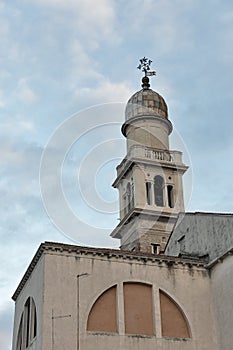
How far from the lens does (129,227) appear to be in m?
44.2

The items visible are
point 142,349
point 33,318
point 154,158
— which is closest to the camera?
point 142,349

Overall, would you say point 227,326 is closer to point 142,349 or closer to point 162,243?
point 142,349

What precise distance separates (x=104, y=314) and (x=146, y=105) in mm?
25262

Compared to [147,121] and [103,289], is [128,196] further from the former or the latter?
[103,289]

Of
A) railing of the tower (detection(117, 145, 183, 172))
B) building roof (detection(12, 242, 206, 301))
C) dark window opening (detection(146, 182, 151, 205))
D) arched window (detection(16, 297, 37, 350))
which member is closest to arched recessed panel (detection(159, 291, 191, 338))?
building roof (detection(12, 242, 206, 301))

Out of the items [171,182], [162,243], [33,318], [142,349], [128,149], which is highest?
[128,149]

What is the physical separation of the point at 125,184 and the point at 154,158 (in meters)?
3.20

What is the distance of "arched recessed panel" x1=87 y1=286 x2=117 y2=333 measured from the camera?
88.5 feet

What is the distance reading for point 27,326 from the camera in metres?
30.2

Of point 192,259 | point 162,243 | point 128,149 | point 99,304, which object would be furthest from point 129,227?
point 99,304

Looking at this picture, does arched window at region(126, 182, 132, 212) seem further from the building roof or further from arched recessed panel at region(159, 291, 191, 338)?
arched recessed panel at region(159, 291, 191, 338)

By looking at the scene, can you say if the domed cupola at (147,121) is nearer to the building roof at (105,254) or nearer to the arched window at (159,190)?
the arched window at (159,190)

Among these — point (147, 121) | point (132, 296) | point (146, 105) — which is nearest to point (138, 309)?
point (132, 296)

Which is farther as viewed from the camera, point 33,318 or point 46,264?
point 33,318
